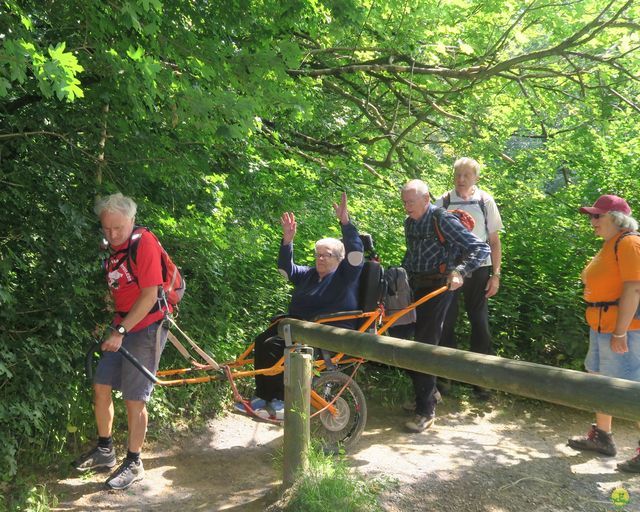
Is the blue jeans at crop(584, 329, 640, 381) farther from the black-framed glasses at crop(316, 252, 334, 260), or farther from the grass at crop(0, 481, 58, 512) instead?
the grass at crop(0, 481, 58, 512)

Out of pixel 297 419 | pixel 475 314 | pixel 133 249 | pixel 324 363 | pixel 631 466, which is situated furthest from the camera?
pixel 475 314

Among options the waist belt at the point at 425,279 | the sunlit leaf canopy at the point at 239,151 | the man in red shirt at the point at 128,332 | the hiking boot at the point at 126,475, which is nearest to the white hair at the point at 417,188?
the waist belt at the point at 425,279

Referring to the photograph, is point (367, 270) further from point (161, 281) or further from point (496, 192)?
point (496, 192)

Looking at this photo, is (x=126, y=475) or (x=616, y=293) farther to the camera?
(x=616, y=293)

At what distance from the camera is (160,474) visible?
4.38 metres

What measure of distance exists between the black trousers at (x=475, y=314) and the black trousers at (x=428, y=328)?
48 cm

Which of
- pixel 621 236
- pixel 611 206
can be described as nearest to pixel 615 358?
pixel 621 236

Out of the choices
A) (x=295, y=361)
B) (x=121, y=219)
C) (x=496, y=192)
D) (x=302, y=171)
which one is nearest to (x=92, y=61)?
(x=121, y=219)

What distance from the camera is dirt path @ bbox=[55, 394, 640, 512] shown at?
382cm

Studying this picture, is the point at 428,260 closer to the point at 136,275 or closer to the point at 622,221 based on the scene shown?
the point at 622,221

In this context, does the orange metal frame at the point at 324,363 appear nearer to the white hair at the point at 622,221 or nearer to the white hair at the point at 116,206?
the white hair at the point at 116,206

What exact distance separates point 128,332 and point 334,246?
164 centimetres

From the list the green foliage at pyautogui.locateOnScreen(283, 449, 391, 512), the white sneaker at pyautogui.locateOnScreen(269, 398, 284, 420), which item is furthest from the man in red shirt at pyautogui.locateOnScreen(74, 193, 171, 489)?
the green foliage at pyautogui.locateOnScreen(283, 449, 391, 512)

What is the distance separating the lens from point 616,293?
430 centimetres
